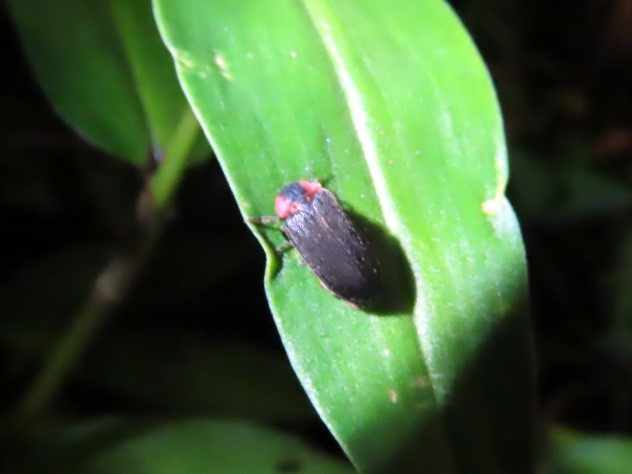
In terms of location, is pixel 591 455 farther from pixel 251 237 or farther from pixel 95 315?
pixel 95 315

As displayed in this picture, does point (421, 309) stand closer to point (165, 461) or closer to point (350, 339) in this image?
point (350, 339)

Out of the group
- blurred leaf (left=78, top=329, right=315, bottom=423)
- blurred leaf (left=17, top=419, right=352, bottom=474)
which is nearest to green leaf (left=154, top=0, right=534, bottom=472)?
blurred leaf (left=17, top=419, right=352, bottom=474)

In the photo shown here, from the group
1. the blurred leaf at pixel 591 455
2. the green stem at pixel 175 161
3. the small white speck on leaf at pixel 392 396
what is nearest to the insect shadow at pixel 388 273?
the small white speck on leaf at pixel 392 396

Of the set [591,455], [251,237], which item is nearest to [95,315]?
[251,237]

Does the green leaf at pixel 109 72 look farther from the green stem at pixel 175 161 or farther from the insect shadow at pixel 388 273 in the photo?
the insect shadow at pixel 388 273

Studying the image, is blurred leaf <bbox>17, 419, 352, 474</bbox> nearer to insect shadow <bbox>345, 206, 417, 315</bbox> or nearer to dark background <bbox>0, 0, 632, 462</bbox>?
dark background <bbox>0, 0, 632, 462</bbox>
